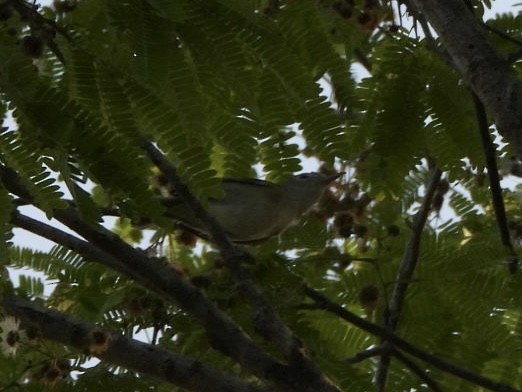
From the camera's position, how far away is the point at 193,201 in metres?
3.86

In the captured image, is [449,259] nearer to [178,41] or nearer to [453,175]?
[453,175]

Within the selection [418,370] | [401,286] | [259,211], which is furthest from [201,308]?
[259,211]

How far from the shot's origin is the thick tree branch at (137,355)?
3.62 meters

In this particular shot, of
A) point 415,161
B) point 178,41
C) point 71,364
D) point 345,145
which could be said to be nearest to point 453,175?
point 415,161

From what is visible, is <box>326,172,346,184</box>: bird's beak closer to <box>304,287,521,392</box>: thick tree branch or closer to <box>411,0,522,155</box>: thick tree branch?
A: <box>304,287,521,392</box>: thick tree branch

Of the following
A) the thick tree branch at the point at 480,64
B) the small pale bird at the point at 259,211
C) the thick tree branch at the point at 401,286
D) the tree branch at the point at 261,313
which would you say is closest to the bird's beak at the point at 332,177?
the small pale bird at the point at 259,211

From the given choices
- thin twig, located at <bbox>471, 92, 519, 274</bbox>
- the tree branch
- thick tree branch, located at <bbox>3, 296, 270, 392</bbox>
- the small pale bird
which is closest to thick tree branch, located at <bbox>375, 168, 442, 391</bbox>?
thin twig, located at <bbox>471, 92, 519, 274</bbox>

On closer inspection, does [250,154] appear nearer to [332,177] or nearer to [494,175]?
[494,175]

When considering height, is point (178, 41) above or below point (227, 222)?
below

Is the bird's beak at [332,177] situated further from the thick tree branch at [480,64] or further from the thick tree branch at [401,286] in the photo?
the thick tree branch at [480,64]

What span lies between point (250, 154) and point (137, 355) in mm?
831

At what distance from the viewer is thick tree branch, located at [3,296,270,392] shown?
142 inches

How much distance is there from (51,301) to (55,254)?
0.36m

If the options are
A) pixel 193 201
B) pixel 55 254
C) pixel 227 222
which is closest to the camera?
pixel 193 201
